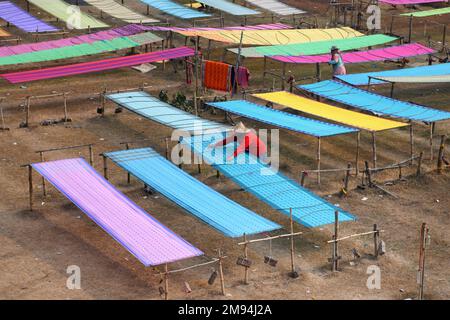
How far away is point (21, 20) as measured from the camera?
35.6m

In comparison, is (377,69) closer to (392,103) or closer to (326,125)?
(392,103)

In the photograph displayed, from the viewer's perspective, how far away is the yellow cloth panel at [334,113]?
24188mm

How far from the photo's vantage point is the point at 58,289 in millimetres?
18281

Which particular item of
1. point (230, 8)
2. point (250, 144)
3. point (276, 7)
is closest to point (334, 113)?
point (250, 144)

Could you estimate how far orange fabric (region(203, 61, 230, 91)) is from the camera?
29.0 meters

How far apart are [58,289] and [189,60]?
14.8 metres

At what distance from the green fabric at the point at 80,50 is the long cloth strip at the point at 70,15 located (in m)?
1.94

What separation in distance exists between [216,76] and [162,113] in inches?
143

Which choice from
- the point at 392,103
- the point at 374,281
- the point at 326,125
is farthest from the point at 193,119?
the point at 374,281

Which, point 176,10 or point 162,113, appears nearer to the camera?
point 162,113

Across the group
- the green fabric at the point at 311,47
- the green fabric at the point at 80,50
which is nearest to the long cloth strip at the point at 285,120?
the green fabric at the point at 311,47

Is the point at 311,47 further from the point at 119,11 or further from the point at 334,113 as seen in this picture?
the point at 119,11

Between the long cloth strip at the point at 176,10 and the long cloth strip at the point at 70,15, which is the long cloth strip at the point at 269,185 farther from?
the long cloth strip at the point at 176,10

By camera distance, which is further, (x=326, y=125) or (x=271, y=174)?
(x=326, y=125)
